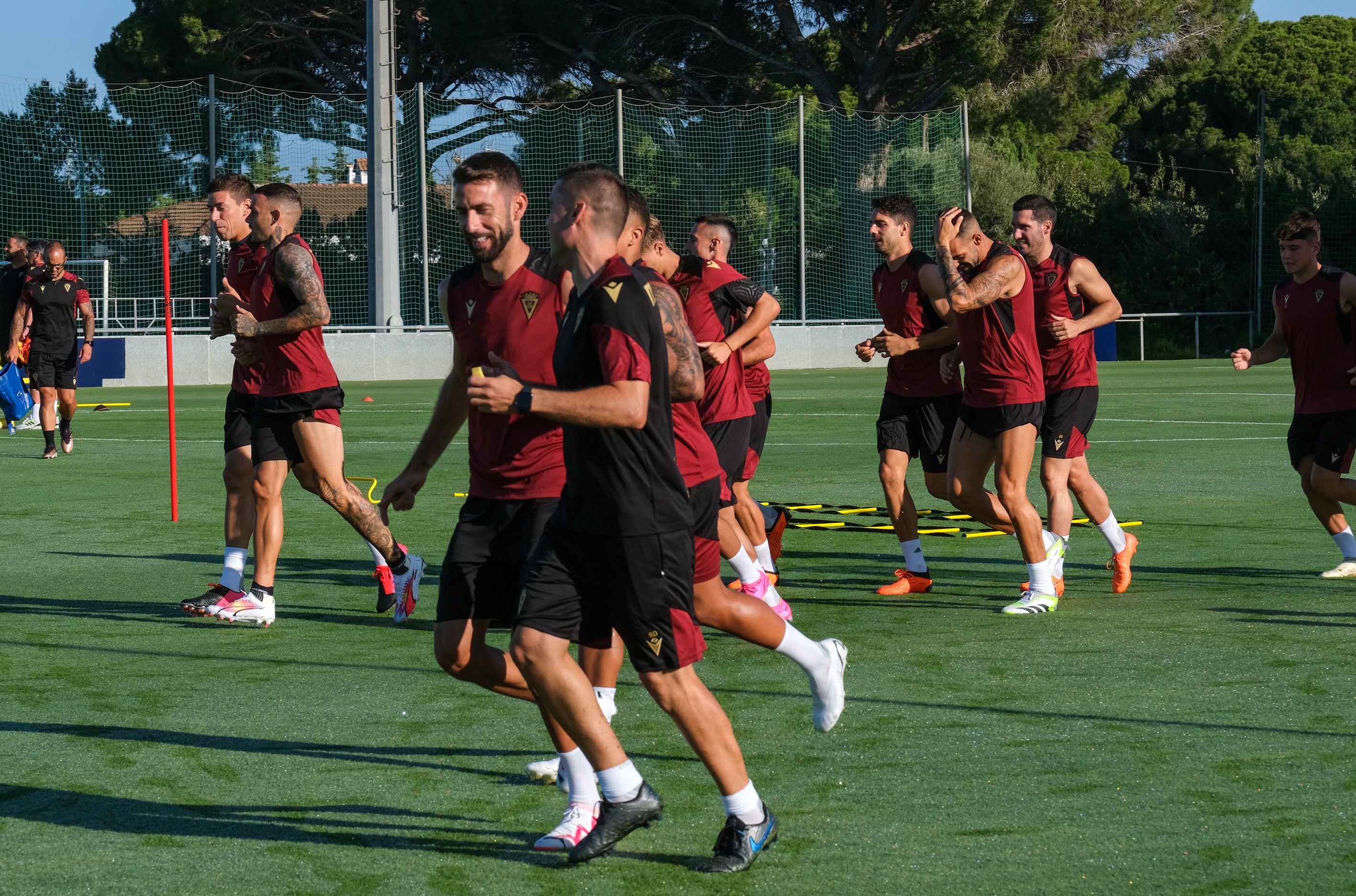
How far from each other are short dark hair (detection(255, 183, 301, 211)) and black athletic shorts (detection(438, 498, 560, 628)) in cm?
309

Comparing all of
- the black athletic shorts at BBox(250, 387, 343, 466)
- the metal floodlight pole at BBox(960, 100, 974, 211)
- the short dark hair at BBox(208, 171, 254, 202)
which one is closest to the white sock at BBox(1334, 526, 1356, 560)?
the black athletic shorts at BBox(250, 387, 343, 466)

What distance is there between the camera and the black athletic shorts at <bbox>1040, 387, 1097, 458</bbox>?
28.4 feet

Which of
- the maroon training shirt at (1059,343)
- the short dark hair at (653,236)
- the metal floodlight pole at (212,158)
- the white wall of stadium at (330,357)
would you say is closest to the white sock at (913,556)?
the maroon training shirt at (1059,343)

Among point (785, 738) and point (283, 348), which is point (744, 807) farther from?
point (283, 348)

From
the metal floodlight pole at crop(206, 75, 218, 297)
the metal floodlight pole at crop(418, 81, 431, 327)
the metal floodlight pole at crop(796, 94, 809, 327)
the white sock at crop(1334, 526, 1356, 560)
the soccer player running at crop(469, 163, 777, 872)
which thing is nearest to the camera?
the soccer player running at crop(469, 163, 777, 872)

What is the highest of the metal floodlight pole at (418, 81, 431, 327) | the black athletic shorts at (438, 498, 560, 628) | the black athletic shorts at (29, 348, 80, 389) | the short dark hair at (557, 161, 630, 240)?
the metal floodlight pole at (418, 81, 431, 327)

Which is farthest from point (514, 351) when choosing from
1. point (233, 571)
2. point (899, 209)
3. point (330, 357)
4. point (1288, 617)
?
point (330, 357)

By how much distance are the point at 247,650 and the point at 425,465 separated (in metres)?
2.18

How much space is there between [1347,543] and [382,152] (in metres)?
24.7

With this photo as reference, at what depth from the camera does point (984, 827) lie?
4.38 meters

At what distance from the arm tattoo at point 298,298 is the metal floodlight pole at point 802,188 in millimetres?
29413

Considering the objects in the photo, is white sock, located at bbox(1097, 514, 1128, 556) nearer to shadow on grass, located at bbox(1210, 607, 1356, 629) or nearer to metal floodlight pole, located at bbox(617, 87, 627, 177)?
shadow on grass, located at bbox(1210, 607, 1356, 629)

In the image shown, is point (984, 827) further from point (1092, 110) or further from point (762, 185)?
point (1092, 110)

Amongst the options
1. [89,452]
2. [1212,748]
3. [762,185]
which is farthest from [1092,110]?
[1212,748]
